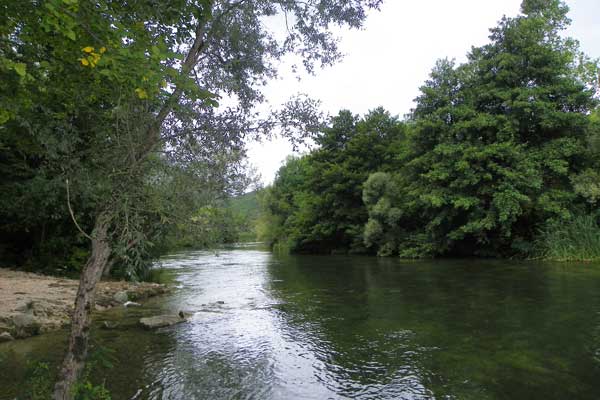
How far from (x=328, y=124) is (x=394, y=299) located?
8.61 m

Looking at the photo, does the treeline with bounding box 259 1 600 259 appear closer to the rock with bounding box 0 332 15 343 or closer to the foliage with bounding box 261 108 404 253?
the foliage with bounding box 261 108 404 253

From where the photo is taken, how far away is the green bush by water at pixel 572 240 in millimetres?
23594

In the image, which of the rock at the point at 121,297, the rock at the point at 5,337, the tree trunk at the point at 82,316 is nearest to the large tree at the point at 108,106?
the tree trunk at the point at 82,316

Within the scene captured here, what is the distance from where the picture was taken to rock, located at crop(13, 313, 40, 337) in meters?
10.0

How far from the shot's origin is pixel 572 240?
24719 mm

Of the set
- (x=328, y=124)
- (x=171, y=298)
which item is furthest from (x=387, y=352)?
(x=171, y=298)

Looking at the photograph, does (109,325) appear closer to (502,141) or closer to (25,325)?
(25,325)

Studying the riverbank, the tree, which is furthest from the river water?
the tree

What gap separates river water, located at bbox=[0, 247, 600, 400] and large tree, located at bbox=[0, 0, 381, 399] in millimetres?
1509

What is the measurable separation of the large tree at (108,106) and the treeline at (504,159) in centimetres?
1992

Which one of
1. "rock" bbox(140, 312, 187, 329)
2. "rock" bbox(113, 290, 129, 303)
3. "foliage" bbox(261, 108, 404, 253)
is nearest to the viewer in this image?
"rock" bbox(140, 312, 187, 329)

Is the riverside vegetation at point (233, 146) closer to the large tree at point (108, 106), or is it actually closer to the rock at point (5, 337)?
the large tree at point (108, 106)

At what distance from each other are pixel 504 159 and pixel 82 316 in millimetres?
27120

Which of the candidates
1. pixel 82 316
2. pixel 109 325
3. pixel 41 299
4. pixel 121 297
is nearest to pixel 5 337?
pixel 109 325
